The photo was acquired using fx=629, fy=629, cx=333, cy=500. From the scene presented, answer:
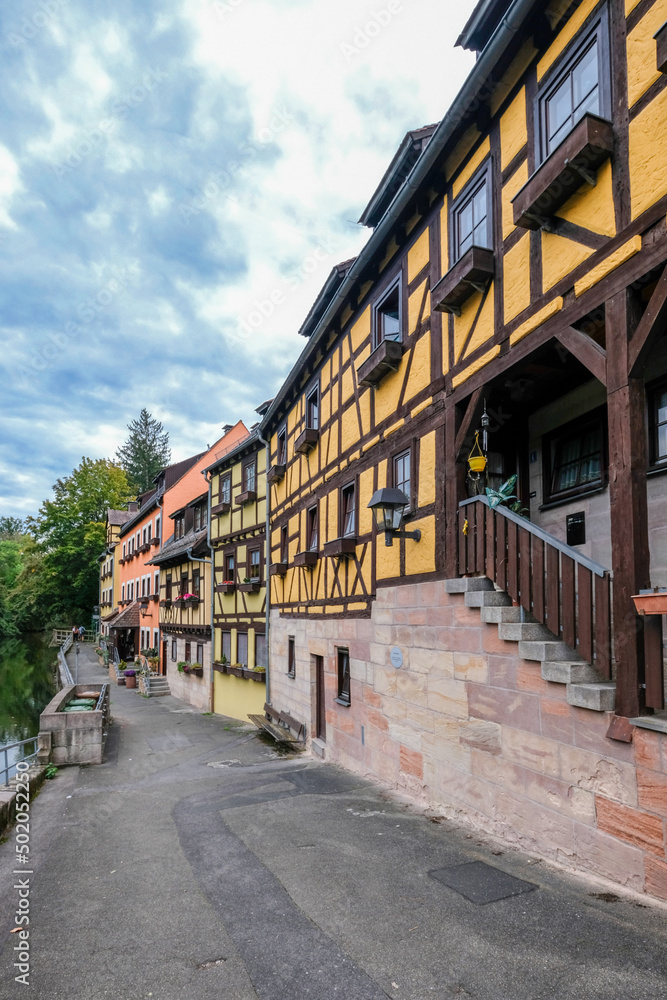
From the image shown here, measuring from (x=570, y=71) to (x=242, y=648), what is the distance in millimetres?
16528

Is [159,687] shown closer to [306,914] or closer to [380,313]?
[380,313]

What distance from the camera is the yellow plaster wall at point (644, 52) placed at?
4504 millimetres

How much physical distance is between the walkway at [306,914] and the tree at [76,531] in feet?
149

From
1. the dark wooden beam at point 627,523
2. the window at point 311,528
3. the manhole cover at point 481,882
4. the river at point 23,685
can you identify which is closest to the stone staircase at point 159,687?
the river at point 23,685

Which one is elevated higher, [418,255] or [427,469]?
[418,255]

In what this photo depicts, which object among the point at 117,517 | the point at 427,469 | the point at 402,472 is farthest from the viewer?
the point at 117,517

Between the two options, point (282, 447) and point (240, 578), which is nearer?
point (282, 447)

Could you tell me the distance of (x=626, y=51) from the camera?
15.7 feet

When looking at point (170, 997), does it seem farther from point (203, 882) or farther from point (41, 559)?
point (41, 559)

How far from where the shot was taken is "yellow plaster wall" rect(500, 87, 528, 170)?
20.0 ft

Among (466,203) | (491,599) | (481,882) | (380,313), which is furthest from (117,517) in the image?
(481,882)

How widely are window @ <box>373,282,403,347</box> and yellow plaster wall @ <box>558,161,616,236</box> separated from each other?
413 cm

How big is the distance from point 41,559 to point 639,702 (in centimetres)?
5580

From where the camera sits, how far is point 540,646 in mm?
5332
